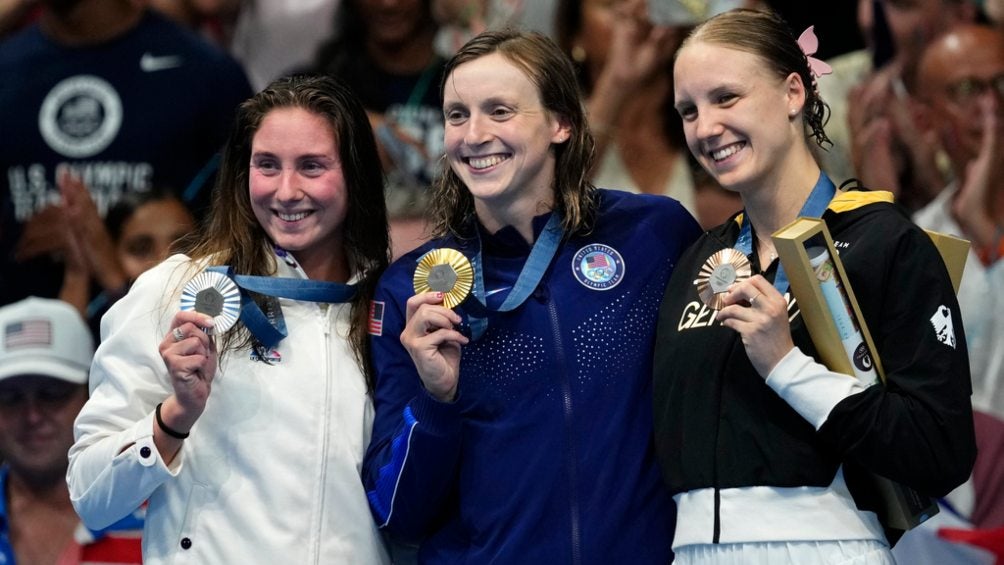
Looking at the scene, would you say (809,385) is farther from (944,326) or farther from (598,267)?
(598,267)

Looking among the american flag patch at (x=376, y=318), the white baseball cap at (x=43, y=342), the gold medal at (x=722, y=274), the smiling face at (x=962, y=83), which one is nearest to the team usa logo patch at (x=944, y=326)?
the gold medal at (x=722, y=274)

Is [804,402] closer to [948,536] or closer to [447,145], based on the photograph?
[447,145]

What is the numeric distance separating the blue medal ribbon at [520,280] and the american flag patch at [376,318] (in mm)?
265

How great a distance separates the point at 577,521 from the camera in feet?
10.2

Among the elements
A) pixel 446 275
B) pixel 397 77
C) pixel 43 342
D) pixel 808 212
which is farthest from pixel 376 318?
pixel 397 77

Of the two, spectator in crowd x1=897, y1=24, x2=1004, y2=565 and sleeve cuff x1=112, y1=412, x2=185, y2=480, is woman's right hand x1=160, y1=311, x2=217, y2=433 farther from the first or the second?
spectator in crowd x1=897, y1=24, x2=1004, y2=565

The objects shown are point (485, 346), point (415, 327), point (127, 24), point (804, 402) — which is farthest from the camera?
point (127, 24)

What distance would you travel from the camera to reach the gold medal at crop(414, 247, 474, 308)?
311 centimetres

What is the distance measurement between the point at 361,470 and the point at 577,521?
1.92 feet

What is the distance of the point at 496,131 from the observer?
3305 millimetres

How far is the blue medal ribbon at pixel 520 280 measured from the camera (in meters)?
3.24

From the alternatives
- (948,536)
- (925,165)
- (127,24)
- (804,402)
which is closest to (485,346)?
(804,402)

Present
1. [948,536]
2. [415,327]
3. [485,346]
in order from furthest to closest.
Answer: [948,536] < [485,346] < [415,327]

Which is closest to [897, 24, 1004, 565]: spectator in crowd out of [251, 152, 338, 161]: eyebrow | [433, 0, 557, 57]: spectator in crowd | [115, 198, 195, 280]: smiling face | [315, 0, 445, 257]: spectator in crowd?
[433, 0, 557, 57]: spectator in crowd
